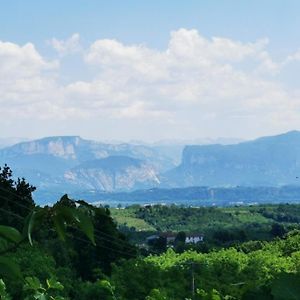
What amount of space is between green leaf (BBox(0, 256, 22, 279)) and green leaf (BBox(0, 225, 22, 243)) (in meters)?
0.06

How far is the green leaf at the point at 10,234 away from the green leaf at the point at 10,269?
6 centimetres

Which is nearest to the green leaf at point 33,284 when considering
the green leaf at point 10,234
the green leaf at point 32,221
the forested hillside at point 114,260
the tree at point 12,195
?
the forested hillside at point 114,260

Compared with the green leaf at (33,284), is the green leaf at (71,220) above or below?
above

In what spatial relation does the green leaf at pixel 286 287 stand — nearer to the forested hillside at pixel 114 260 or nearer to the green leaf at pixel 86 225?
the forested hillside at pixel 114 260

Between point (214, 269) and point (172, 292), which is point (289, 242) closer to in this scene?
point (214, 269)

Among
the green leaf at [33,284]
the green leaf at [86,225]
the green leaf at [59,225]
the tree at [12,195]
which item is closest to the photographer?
the green leaf at [86,225]

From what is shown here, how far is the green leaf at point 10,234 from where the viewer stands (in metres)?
1.69

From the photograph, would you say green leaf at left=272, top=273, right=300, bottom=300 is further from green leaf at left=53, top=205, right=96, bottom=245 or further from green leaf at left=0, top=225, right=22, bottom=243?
green leaf at left=0, top=225, right=22, bottom=243

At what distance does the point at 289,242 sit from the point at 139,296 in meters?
48.8

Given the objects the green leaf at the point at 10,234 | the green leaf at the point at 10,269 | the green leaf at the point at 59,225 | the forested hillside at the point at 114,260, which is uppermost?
the green leaf at the point at 59,225

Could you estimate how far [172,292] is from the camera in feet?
130

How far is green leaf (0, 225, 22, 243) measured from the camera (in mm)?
1692

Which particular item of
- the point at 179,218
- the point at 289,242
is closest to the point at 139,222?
the point at 179,218

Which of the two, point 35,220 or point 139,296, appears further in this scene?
point 139,296
